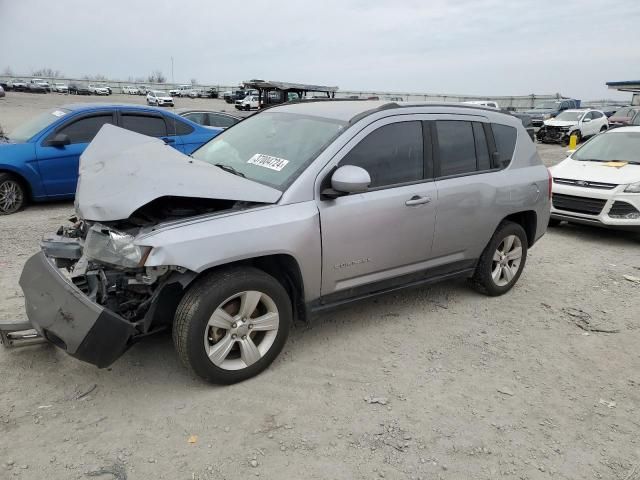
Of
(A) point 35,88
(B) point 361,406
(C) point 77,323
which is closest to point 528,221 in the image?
(B) point 361,406

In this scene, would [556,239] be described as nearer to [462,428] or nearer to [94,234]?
[462,428]

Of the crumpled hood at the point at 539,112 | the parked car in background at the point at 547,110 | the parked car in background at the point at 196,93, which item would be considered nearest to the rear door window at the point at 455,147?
the parked car in background at the point at 547,110

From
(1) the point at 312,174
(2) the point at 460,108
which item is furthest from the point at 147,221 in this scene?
(2) the point at 460,108

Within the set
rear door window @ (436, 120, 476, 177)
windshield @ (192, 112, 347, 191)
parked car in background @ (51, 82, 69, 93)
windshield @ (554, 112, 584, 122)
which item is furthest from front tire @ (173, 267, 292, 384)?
parked car in background @ (51, 82, 69, 93)

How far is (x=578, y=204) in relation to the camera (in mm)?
7234

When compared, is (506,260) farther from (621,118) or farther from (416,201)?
(621,118)

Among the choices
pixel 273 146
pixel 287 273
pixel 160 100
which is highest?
pixel 160 100

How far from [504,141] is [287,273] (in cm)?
263

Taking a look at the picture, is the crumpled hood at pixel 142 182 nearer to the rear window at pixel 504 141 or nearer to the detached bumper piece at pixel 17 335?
the detached bumper piece at pixel 17 335

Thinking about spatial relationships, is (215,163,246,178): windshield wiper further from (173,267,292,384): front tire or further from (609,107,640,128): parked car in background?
(609,107,640,128): parked car in background

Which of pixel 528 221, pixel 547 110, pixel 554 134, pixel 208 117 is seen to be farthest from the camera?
pixel 547 110

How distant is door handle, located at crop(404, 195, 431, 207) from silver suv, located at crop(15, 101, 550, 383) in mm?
11

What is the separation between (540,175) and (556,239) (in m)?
2.81

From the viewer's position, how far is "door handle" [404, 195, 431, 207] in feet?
12.1
